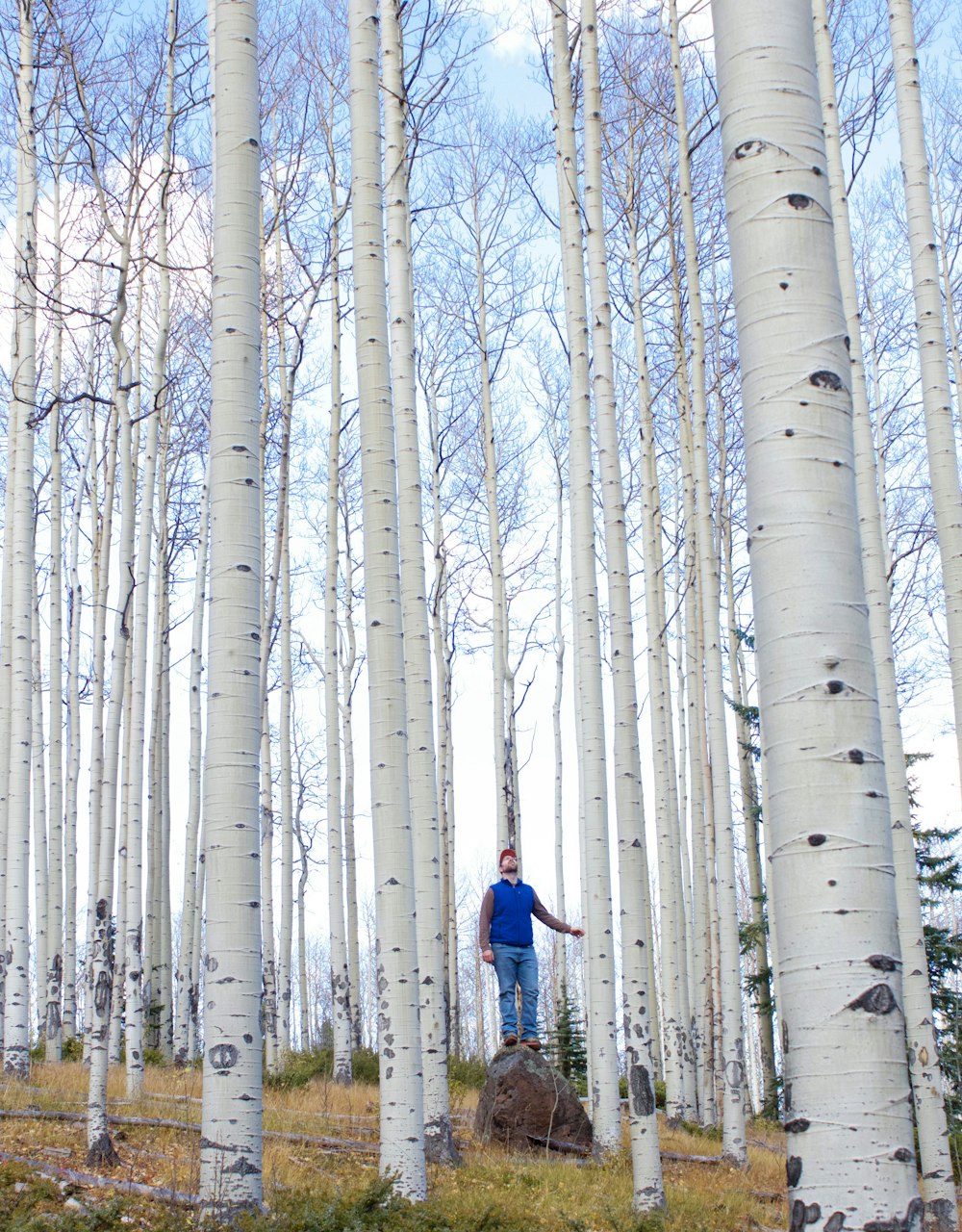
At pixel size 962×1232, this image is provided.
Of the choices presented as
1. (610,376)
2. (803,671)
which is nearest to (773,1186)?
(610,376)

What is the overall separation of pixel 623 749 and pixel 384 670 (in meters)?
1.84

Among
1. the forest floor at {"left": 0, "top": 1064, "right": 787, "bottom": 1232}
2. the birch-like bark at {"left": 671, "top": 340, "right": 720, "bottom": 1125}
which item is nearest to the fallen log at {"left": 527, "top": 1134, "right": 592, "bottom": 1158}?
the forest floor at {"left": 0, "top": 1064, "right": 787, "bottom": 1232}

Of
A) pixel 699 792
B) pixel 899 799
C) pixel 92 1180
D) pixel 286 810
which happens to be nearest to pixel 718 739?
pixel 899 799

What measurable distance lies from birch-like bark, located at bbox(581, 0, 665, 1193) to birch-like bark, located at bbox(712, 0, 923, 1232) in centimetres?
417

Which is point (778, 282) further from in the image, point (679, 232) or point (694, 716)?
point (679, 232)

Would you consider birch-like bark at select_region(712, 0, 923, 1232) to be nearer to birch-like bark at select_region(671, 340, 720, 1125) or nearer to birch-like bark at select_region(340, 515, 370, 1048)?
birch-like bark at select_region(671, 340, 720, 1125)

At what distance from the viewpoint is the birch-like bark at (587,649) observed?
7.07 m

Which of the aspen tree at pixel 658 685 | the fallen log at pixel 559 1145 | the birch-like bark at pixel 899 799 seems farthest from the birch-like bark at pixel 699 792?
the birch-like bark at pixel 899 799

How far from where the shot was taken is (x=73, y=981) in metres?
15.1

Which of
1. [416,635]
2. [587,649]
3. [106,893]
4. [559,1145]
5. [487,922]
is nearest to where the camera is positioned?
[106,893]

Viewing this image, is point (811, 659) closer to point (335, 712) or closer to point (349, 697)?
point (335, 712)

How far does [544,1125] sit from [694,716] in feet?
16.7

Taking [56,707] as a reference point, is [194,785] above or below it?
below

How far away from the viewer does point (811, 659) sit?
2.22 metres
